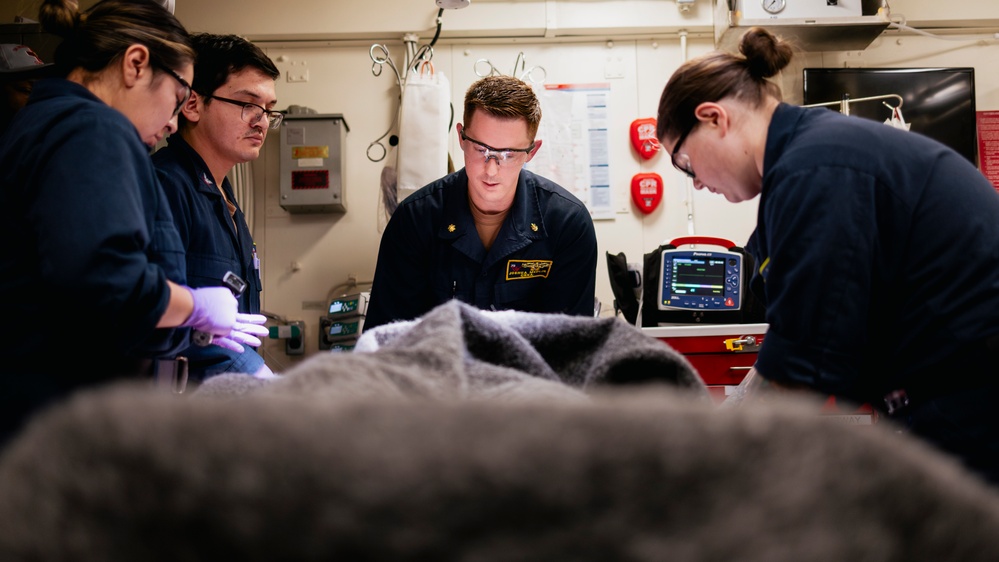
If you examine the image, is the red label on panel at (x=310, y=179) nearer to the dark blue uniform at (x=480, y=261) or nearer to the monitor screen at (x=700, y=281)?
the dark blue uniform at (x=480, y=261)

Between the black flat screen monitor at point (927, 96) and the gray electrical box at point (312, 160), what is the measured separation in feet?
7.69

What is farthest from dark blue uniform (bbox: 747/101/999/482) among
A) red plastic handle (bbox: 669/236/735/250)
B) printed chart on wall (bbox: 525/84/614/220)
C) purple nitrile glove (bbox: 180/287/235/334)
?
printed chart on wall (bbox: 525/84/614/220)

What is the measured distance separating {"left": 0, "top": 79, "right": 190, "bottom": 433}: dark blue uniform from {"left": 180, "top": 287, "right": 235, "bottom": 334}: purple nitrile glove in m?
0.13

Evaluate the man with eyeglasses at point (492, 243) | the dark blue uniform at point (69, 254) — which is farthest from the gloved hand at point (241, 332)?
the man with eyeglasses at point (492, 243)

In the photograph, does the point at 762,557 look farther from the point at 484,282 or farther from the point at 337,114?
the point at 337,114

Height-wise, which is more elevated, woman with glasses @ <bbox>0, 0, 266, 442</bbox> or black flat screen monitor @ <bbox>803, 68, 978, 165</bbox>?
black flat screen monitor @ <bbox>803, 68, 978, 165</bbox>

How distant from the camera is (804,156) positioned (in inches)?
46.3

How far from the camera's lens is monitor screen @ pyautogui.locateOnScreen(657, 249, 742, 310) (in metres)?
2.67

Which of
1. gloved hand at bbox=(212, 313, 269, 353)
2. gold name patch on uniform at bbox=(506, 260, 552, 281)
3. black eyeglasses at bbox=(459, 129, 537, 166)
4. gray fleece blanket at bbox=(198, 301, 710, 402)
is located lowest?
gloved hand at bbox=(212, 313, 269, 353)

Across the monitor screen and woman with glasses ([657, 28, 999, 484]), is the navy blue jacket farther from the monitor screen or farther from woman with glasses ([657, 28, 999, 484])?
the monitor screen

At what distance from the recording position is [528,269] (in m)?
2.28

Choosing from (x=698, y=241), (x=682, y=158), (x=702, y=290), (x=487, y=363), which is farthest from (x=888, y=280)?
(x=698, y=241)

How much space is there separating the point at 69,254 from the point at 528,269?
140 cm

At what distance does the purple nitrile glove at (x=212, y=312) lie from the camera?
1360 millimetres
